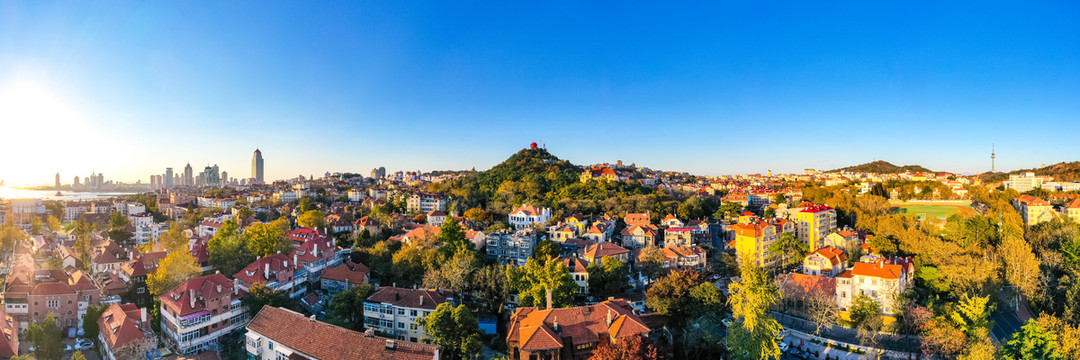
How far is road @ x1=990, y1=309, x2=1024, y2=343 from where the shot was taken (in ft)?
67.4

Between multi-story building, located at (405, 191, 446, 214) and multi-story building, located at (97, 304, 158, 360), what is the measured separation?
28165mm

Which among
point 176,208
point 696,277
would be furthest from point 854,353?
point 176,208

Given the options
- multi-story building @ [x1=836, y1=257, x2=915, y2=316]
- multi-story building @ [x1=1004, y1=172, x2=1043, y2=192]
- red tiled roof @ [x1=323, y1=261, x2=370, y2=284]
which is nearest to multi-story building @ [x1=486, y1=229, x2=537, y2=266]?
red tiled roof @ [x1=323, y1=261, x2=370, y2=284]

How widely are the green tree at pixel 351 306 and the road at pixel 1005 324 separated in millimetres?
25575

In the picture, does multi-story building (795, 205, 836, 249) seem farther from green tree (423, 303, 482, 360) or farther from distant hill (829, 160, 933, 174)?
distant hill (829, 160, 933, 174)

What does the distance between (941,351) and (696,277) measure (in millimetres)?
8567

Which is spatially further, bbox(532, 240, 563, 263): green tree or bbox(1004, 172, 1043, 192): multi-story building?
bbox(1004, 172, 1043, 192): multi-story building

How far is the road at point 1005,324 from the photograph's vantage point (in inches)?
808

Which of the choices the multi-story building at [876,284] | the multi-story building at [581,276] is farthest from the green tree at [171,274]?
the multi-story building at [876,284]

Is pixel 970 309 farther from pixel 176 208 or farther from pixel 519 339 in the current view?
pixel 176 208

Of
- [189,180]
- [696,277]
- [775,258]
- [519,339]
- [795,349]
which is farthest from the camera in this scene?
[189,180]

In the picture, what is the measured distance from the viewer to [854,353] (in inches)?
738

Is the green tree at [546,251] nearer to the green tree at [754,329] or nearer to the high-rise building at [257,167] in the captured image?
the green tree at [754,329]

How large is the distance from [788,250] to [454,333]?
25221 millimetres
